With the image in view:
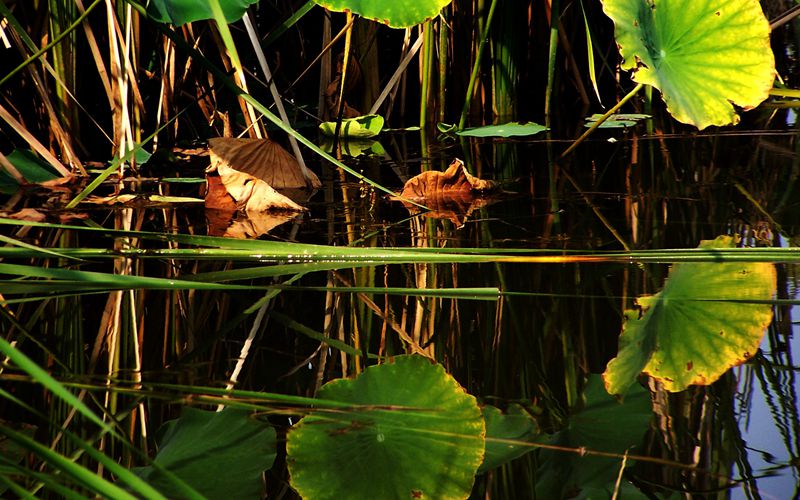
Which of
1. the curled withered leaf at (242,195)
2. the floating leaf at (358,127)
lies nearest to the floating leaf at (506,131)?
the floating leaf at (358,127)

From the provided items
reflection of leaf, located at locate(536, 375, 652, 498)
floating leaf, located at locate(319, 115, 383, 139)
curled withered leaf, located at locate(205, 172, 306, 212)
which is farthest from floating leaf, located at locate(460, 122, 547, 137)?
reflection of leaf, located at locate(536, 375, 652, 498)

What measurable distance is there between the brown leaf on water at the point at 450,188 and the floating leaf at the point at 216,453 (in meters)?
0.90

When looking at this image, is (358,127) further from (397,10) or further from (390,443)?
(390,443)

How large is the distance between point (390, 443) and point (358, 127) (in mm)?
1752

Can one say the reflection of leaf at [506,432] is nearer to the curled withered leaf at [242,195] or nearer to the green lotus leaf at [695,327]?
the green lotus leaf at [695,327]

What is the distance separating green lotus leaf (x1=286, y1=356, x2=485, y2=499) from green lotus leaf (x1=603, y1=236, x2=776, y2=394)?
13 centimetres

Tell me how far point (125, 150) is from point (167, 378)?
1026 millimetres

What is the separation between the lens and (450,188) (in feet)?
4.89

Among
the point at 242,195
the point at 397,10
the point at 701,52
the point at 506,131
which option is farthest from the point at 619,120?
the point at 242,195

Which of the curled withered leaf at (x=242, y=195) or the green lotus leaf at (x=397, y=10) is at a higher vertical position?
the green lotus leaf at (x=397, y=10)

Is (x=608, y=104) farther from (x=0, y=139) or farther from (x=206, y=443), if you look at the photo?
(x=206, y=443)

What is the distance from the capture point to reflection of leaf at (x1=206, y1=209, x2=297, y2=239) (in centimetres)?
118

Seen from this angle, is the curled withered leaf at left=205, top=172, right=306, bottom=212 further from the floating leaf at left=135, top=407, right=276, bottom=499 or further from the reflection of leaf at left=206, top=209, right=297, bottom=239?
the floating leaf at left=135, top=407, right=276, bottom=499

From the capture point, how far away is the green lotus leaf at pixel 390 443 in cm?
49
